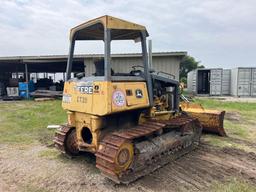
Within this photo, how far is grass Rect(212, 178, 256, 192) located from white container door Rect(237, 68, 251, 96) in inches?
735

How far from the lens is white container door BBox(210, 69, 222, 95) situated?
2182 centimetres

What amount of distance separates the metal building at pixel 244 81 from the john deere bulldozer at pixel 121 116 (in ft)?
56.9

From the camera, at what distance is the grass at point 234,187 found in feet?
11.8

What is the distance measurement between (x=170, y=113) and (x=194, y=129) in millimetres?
822

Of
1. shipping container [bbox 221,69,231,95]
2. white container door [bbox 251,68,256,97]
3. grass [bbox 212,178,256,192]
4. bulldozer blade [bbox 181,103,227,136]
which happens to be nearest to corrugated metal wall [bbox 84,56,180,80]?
shipping container [bbox 221,69,231,95]

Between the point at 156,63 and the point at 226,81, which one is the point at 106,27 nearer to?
the point at 156,63

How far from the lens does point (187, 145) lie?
5355 mm

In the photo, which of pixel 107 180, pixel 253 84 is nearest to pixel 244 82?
pixel 253 84

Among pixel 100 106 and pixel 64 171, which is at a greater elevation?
pixel 100 106

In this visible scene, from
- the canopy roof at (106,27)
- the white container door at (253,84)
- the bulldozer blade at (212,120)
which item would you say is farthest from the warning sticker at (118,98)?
the white container door at (253,84)

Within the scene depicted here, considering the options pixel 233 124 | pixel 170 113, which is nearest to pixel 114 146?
pixel 170 113

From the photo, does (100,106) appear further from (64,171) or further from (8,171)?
(8,171)

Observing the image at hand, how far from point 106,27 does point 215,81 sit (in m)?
20.0

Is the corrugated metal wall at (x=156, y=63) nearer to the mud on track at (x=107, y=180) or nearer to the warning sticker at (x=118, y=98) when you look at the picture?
the mud on track at (x=107, y=180)
